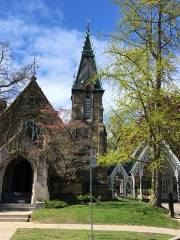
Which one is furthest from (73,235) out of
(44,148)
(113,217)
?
(44,148)

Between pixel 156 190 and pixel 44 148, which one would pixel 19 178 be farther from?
pixel 156 190

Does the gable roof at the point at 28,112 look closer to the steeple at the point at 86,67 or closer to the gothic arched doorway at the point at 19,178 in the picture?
the gothic arched doorway at the point at 19,178

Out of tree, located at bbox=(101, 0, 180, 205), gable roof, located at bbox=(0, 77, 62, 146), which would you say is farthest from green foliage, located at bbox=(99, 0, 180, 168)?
gable roof, located at bbox=(0, 77, 62, 146)

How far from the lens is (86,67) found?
39562mm

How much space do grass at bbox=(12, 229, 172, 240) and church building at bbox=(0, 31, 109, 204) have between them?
10709 mm

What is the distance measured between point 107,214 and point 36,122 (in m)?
13.2

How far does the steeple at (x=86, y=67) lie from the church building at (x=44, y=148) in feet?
4.63

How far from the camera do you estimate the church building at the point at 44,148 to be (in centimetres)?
2642

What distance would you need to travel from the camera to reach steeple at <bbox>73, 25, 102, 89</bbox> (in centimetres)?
3791

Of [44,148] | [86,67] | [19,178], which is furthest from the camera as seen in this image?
[86,67]

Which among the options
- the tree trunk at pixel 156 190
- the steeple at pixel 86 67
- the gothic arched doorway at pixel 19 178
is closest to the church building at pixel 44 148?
the gothic arched doorway at pixel 19 178

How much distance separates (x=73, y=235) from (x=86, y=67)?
27835 millimetres

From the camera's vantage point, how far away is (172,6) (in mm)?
22094

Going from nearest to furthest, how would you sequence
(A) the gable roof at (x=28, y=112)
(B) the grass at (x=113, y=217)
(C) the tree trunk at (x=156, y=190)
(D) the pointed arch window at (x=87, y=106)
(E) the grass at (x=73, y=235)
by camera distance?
(E) the grass at (x=73, y=235) → (B) the grass at (x=113, y=217) → (C) the tree trunk at (x=156, y=190) → (A) the gable roof at (x=28, y=112) → (D) the pointed arch window at (x=87, y=106)
